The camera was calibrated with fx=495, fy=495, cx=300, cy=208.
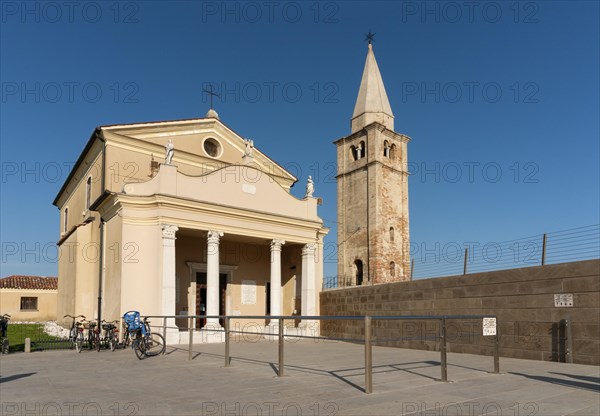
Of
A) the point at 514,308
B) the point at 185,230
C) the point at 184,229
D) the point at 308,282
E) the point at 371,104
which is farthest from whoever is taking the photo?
the point at 371,104

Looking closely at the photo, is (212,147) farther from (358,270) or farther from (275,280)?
(358,270)

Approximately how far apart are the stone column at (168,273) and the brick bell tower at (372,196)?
62.5 ft

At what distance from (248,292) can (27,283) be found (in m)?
26.6

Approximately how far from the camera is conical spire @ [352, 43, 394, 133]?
38.3m

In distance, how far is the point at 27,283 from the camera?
39.2 m

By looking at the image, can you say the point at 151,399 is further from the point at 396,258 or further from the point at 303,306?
the point at 396,258

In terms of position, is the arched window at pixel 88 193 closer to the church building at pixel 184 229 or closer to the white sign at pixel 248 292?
the church building at pixel 184 229

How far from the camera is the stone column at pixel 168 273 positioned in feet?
49.7

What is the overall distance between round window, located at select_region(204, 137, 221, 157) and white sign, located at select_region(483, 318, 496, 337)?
16.3 meters

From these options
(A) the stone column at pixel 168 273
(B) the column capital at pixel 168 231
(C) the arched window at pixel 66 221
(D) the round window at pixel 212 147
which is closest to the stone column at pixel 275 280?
(A) the stone column at pixel 168 273

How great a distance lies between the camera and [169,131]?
20.5 meters

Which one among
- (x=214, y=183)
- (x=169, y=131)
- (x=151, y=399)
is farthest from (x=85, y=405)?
(x=169, y=131)

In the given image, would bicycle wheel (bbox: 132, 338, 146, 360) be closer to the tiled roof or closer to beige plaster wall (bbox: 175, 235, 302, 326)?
beige plaster wall (bbox: 175, 235, 302, 326)

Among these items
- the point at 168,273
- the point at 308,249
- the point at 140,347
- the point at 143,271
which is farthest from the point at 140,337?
the point at 308,249
